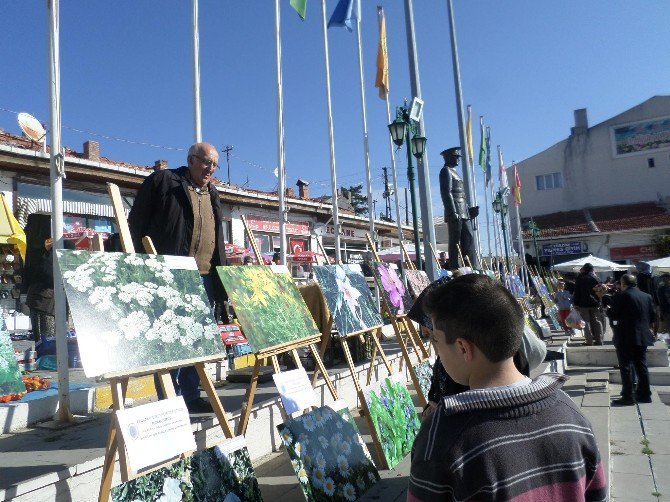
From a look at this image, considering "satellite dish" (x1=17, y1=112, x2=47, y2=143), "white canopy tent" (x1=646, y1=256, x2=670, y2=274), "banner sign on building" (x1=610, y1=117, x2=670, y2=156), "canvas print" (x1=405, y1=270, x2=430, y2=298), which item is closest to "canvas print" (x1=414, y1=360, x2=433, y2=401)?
"canvas print" (x1=405, y1=270, x2=430, y2=298)

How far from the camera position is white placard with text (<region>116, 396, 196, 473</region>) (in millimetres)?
2057

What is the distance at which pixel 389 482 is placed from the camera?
11.0ft

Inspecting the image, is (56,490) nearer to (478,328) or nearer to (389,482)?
(389,482)

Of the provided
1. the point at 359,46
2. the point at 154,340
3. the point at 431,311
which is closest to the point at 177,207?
the point at 154,340

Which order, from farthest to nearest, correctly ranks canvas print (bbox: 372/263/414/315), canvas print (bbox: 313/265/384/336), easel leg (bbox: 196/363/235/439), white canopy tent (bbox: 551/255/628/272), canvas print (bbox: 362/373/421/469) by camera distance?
white canopy tent (bbox: 551/255/628/272)
canvas print (bbox: 372/263/414/315)
canvas print (bbox: 313/265/384/336)
canvas print (bbox: 362/373/421/469)
easel leg (bbox: 196/363/235/439)

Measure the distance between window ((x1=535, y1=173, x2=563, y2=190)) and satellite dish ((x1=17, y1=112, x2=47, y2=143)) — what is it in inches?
1234

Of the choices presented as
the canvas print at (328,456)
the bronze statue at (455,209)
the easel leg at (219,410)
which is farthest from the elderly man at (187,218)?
the bronze statue at (455,209)

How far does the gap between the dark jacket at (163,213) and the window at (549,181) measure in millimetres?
35222

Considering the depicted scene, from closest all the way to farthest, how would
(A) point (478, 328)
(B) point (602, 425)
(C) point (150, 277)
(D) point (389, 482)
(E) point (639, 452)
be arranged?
1. (A) point (478, 328)
2. (C) point (150, 277)
3. (D) point (389, 482)
4. (E) point (639, 452)
5. (B) point (602, 425)

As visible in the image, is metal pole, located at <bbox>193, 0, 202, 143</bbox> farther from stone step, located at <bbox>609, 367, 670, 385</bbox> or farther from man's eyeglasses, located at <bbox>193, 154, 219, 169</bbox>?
stone step, located at <bbox>609, 367, 670, 385</bbox>

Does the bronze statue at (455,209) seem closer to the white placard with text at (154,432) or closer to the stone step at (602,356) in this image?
the stone step at (602,356)

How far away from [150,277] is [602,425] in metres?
4.19

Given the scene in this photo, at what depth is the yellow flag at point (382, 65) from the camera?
37.3ft

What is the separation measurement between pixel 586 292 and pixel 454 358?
33.0ft
